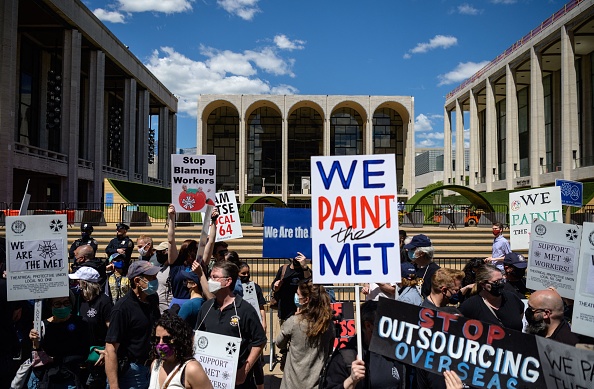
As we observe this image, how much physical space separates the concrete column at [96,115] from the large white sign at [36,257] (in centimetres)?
3694

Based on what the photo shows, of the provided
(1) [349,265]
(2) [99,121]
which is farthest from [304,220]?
(2) [99,121]

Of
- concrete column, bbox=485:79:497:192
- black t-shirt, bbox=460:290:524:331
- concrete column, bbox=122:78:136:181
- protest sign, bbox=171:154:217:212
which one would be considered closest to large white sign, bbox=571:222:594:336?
black t-shirt, bbox=460:290:524:331

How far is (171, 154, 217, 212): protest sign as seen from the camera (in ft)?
27.0

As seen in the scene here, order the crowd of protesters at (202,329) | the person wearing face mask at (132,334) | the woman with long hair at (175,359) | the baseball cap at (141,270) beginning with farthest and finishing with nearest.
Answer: the baseball cap at (141,270) → the person wearing face mask at (132,334) → the crowd of protesters at (202,329) → the woman with long hair at (175,359)

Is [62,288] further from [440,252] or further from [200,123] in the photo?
[200,123]

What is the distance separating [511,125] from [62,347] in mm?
45809

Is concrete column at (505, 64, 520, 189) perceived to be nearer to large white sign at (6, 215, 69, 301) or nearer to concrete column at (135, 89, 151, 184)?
concrete column at (135, 89, 151, 184)

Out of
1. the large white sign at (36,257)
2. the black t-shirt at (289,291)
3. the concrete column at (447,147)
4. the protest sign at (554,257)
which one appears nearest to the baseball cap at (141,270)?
the large white sign at (36,257)

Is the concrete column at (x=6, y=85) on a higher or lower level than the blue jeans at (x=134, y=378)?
higher

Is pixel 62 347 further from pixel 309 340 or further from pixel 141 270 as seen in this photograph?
pixel 309 340

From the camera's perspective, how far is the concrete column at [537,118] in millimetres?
38125

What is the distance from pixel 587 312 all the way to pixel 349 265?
196 cm

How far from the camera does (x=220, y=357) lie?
3.86 m

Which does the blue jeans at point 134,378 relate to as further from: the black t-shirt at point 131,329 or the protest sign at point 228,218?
the protest sign at point 228,218
